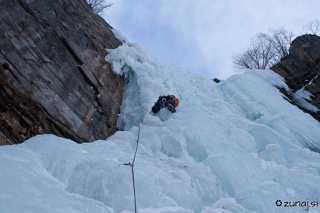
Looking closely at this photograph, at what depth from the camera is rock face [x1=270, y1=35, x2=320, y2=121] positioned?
29.3ft

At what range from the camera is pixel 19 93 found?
416cm

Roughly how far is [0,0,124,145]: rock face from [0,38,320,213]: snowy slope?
513mm

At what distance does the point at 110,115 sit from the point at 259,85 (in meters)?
5.25

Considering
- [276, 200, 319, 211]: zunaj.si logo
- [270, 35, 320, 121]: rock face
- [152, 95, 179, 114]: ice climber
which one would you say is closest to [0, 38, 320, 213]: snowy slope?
[276, 200, 319, 211]: zunaj.si logo

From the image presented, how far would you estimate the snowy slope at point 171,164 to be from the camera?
8.77 feet

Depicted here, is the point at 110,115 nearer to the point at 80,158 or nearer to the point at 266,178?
the point at 80,158

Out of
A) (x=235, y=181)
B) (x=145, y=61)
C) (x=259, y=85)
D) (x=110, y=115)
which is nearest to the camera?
(x=235, y=181)

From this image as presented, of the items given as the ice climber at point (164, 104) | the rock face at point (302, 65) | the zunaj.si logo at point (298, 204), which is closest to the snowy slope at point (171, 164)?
the zunaj.si logo at point (298, 204)

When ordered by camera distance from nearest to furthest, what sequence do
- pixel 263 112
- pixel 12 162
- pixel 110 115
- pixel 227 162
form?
pixel 12 162 < pixel 227 162 < pixel 110 115 < pixel 263 112

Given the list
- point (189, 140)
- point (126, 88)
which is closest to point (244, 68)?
point (126, 88)

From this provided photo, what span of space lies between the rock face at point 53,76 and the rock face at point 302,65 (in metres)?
6.49

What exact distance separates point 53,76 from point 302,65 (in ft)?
29.4

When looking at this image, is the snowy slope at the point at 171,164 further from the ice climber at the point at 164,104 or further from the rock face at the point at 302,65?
the rock face at the point at 302,65

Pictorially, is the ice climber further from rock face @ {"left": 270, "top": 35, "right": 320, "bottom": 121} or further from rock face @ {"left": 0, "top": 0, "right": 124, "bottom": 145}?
rock face @ {"left": 270, "top": 35, "right": 320, "bottom": 121}
